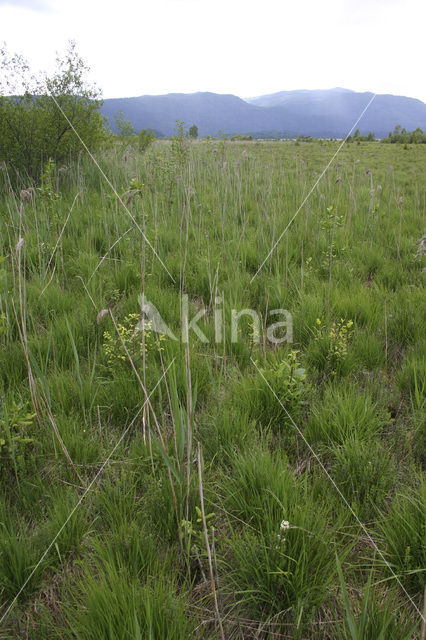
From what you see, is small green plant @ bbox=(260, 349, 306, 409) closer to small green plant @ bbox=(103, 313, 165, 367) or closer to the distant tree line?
small green plant @ bbox=(103, 313, 165, 367)

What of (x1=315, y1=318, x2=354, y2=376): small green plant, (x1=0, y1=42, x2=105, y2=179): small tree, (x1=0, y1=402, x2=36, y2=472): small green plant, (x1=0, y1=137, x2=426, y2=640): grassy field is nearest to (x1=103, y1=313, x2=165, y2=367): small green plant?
(x1=0, y1=137, x2=426, y2=640): grassy field

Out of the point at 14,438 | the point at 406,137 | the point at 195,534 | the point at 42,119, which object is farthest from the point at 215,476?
the point at 406,137

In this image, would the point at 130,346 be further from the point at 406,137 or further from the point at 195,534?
the point at 406,137

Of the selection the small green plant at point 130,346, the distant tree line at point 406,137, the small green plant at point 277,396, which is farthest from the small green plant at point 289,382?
the distant tree line at point 406,137

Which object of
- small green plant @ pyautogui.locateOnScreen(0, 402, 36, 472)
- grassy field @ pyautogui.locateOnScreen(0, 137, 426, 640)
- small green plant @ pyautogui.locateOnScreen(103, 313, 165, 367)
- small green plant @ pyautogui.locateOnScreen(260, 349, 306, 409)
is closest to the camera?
grassy field @ pyautogui.locateOnScreen(0, 137, 426, 640)

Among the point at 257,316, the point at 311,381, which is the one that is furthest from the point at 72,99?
the point at 311,381

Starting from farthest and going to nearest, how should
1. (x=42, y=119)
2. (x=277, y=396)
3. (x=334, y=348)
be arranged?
(x=42, y=119)
(x=334, y=348)
(x=277, y=396)

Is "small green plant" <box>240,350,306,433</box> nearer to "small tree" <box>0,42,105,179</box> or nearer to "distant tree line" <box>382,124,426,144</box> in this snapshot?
"small tree" <box>0,42,105,179</box>

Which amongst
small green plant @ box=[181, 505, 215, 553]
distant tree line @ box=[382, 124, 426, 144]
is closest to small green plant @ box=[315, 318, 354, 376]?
small green plant @ box=[181, 505, 215, 553]

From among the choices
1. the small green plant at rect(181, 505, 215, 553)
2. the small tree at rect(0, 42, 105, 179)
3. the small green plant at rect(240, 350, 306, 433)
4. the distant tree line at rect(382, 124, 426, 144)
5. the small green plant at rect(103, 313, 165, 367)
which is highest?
the distant tree line at rect(382, 124, 426, 144)

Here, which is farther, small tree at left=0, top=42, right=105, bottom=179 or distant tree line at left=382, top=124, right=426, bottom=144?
distant tree line at left=382, top=124, right=426, bottom=144

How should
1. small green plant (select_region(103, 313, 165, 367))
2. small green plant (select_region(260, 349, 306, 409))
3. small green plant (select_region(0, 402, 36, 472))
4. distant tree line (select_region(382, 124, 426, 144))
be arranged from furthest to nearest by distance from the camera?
distant tree line (select_region(382, 124, 426, 144))
small green plant (select_region(103, 313, 165, 367))
small green plant (select_region(260, 349, 306, 409))
small green plant (select_region(0, 402, 36, 472))

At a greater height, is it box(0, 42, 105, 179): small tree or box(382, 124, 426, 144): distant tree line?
box(382, 124, 426, 144): distant tree line

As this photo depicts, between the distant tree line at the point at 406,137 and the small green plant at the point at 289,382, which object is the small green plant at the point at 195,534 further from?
the distant tree line at the point at 406,137
